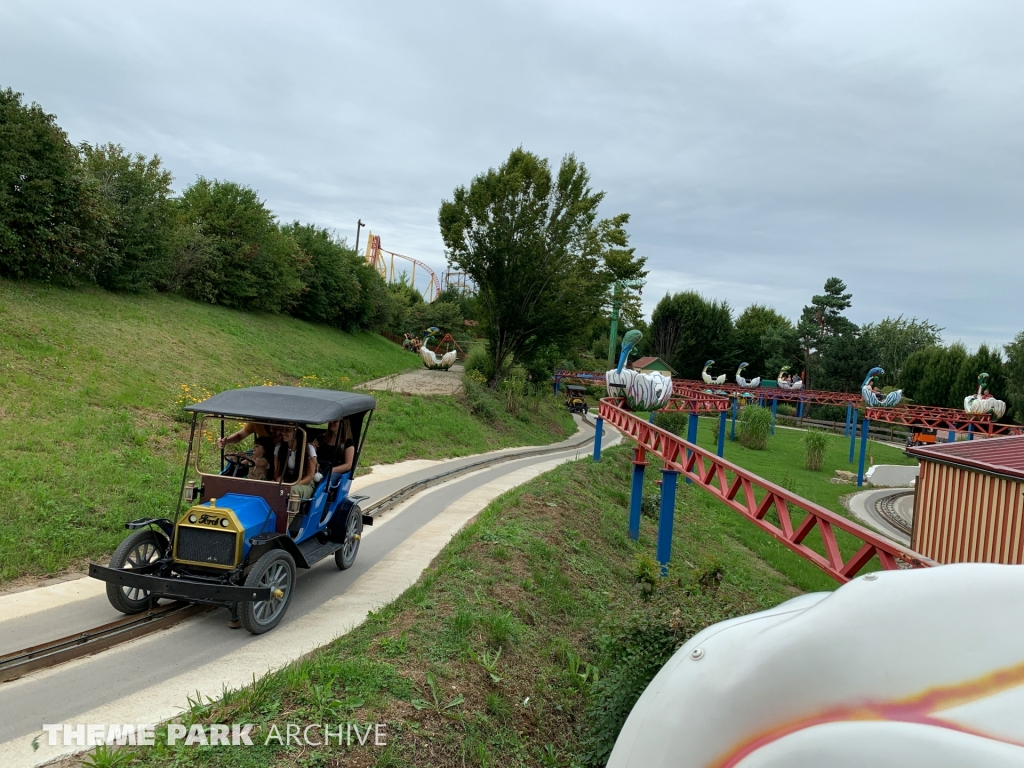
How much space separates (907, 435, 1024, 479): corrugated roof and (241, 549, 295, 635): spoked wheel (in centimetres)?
1042

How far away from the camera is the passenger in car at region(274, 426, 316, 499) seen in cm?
749

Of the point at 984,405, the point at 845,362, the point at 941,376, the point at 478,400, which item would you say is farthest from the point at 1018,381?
the point at 478,400

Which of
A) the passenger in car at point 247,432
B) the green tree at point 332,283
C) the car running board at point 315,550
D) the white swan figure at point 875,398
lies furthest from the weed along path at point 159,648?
the green tree at point 332,283

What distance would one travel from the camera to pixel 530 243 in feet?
101

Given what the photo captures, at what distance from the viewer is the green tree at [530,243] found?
3078 cm

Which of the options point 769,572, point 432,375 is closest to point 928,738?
point 769,572

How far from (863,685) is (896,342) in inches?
2793

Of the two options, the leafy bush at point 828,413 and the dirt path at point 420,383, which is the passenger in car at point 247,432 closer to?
the dirt path at point 420,383

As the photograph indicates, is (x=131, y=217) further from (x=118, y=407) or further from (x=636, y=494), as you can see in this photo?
(x=636, y=494)

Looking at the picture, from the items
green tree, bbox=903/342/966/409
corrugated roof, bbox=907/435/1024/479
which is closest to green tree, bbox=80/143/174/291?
corrugated roof, bbox=907/435/1024/479

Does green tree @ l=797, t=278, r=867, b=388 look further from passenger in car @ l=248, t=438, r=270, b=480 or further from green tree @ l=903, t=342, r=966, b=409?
passenger in car @ l=248, t=438, r=270, b=480

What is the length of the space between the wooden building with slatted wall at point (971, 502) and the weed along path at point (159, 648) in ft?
28.7

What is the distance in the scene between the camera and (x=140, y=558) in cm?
686

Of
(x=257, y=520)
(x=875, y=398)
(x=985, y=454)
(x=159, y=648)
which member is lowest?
(x=159, y=648)
